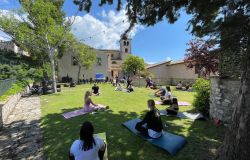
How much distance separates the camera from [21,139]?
21.0 feet

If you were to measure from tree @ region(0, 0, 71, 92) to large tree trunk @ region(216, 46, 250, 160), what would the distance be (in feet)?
55.7

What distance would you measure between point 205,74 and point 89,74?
25.0 meters

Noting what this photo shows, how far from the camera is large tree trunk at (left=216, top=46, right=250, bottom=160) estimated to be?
378cm

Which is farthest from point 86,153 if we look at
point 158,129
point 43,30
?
point 43,30

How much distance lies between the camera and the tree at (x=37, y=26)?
17844 millimetres

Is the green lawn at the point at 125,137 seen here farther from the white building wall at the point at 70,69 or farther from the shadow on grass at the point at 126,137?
the white building wall at the point at 70,69

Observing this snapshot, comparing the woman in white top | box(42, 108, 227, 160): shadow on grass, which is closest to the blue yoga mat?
box(42, 108, 227, 160): shadow on grass

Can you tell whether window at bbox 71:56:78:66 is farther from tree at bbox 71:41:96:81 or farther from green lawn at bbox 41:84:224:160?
green lawn at bbox 41:84:224:160

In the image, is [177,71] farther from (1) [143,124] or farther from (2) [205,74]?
(1) [143,124]

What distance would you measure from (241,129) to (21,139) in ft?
19.3

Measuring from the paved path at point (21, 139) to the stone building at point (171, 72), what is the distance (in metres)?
25.3

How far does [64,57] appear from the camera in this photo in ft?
135

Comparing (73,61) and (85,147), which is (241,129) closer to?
(85,147)

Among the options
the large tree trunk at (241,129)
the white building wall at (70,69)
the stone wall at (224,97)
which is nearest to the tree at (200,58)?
the stone wall at (224,97)
